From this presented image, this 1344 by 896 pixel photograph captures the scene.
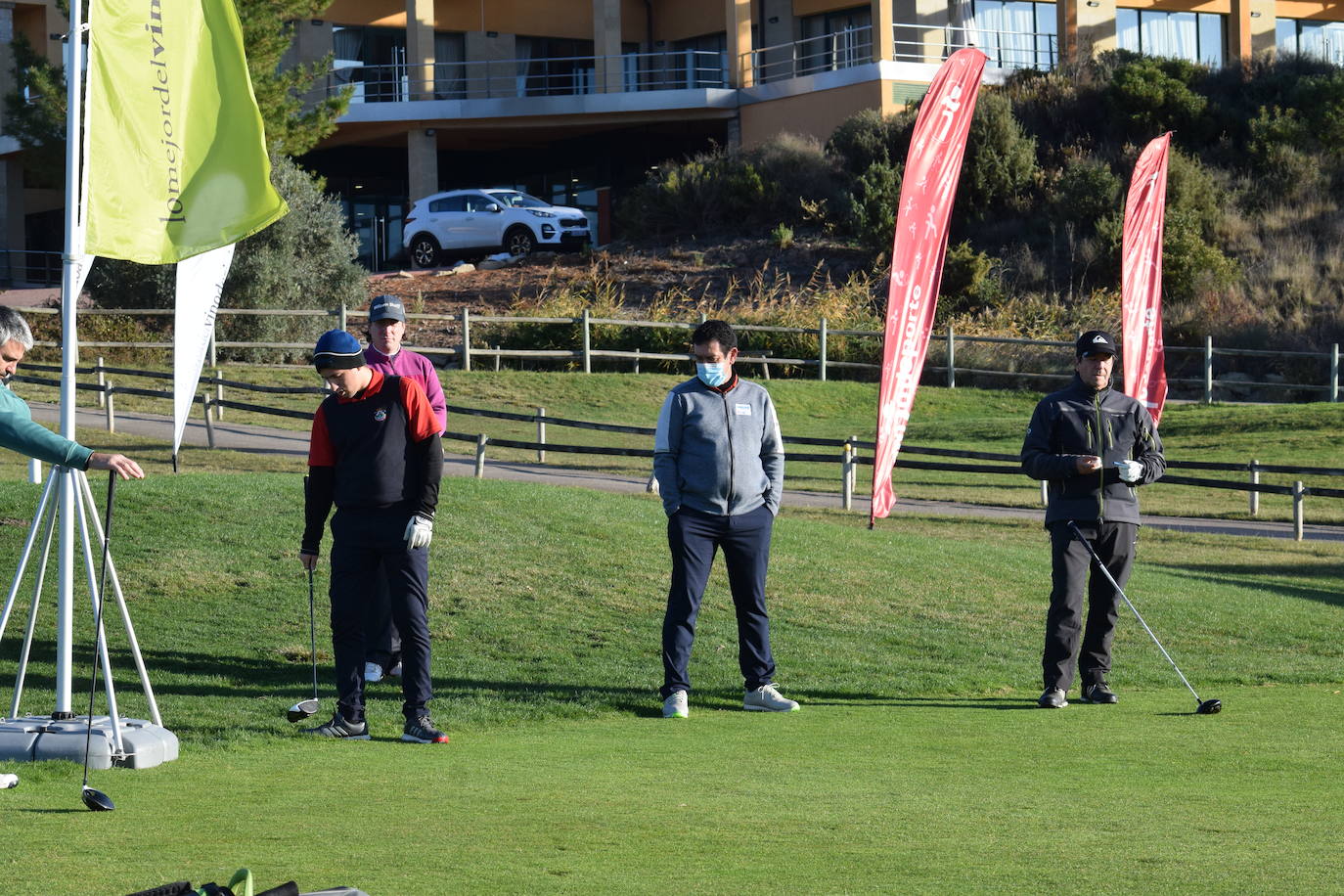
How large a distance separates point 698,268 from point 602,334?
731cm

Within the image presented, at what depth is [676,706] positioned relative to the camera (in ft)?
27.8

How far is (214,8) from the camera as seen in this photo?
296 inches

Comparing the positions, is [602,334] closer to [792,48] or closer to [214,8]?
[792,48]

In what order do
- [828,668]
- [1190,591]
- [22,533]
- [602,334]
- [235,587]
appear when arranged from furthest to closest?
[602,334]
[1190,591]
[22,533]
[235,587]
[828,668]

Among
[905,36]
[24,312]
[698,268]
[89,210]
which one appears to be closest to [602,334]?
[698,268]

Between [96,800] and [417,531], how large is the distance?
6.99ft

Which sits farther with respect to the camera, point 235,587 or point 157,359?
point 157,359

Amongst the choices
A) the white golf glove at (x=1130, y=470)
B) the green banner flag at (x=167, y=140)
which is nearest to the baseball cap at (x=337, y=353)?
the green banner flag at (x=167, y=140)

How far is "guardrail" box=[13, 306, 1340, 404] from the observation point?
106 ft

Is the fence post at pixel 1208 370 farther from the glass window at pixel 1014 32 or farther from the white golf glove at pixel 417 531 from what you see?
the white golf glove at pixel 417 531

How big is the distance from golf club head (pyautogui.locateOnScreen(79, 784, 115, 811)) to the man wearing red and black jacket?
1.97 m

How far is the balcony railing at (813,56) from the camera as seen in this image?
48938 mm

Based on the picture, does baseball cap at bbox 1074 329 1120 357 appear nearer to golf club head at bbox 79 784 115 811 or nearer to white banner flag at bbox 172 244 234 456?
white banner flag at bbox 172 244 234 456

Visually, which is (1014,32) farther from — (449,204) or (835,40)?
(449,204)
